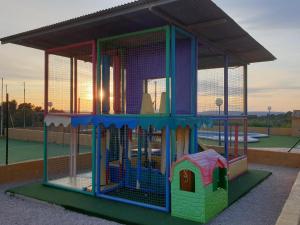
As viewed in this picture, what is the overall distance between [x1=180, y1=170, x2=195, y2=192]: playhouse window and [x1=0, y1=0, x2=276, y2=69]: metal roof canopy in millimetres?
2884

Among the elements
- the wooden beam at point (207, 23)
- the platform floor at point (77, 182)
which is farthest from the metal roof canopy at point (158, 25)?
the platform floor at point (77, 182)

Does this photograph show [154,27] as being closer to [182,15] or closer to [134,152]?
[182,15]

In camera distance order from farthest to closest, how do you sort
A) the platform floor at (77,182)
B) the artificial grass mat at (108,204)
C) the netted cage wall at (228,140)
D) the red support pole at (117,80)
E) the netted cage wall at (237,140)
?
the netted cage wall at (237,140), the netted cage wall at (228,140), the red support pole at (117,80), the platform floor at (77,182), the artificial grass mat at (108,204)

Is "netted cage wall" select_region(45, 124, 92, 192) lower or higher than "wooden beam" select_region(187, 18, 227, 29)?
lower

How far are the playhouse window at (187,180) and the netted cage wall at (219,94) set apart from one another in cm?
213

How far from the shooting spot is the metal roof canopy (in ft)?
16.7

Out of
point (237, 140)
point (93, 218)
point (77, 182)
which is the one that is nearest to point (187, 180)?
point (93, 218)

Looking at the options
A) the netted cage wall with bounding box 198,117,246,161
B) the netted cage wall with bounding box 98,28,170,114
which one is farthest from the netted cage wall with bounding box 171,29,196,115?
the netted cage wall with bounding box 198,117,246,161

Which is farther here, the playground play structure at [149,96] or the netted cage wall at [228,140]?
the netted cage wall at [228,140]

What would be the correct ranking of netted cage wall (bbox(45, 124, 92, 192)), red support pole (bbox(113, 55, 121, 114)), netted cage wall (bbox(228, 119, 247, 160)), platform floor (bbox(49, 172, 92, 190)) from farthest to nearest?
netted cage wall (bbox(228, 119, 247, 160)), red support pole (bbox(113, 55, 121, 114)), netted cage wall (bbox(45, 124, 92, 192)), platform floor (bbox(49, 172, 92, 190))

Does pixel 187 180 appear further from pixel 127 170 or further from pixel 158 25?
pixel 158 25

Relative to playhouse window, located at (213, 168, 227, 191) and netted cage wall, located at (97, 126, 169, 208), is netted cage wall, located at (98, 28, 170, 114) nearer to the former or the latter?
netted cage wall, located at (97, 126, 169, 208)

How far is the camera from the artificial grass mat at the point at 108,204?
5.21 metres

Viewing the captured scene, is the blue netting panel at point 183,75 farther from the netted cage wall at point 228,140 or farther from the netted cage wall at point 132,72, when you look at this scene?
the netted cage wall at point 228,140
